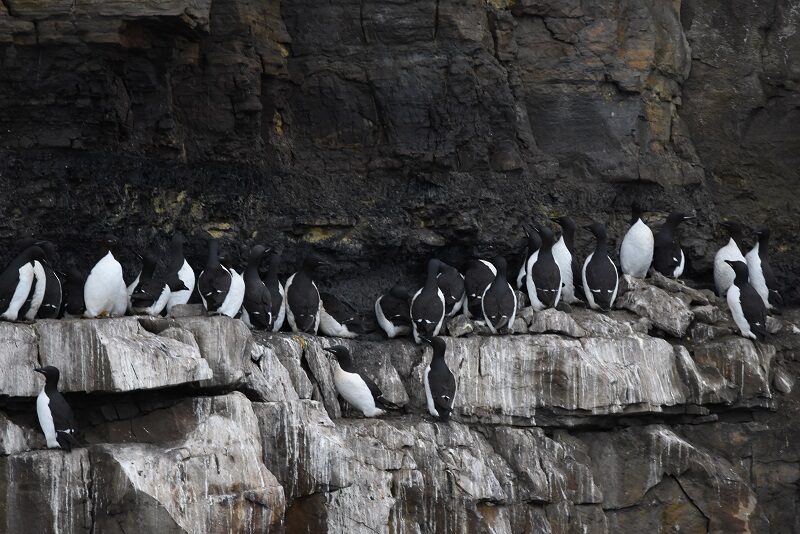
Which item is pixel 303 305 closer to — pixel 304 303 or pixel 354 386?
pixel 304 303

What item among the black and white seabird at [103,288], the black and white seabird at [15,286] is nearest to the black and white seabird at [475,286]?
the black and white seabird at [103,288]

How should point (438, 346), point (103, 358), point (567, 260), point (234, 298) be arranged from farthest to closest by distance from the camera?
point (567, 260) → point (234, 298) → point (438, 346) → point (103, 358)

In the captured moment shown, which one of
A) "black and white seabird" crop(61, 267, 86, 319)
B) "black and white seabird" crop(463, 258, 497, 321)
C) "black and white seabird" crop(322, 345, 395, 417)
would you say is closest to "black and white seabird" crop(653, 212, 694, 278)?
"black and white seabird" crop(463, 258, 497, 321)

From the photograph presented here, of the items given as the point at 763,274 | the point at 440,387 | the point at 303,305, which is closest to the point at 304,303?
the point at 303,305

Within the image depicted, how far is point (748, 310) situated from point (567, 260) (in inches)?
78.8

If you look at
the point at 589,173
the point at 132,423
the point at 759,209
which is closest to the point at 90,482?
the point at 132,423

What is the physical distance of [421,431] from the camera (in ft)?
45.3

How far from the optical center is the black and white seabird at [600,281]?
15.5 m

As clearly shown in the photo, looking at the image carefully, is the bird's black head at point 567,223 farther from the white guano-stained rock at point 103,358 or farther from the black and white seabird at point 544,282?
the white guano-stained rock at point 103,358

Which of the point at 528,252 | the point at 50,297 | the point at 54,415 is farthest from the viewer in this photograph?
the point at 528,252

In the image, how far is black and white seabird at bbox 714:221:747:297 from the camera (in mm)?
17062

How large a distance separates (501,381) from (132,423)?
3.77 meters

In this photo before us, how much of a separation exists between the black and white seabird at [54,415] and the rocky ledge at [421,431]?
0.14 meters

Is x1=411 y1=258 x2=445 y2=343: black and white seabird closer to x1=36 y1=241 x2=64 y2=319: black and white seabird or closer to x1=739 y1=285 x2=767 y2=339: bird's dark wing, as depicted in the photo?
x1=739 y1=285 x2=767 y2=339: bird's dark wing
